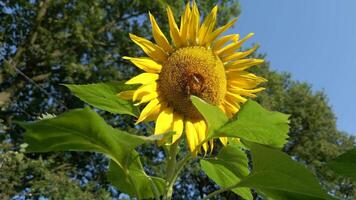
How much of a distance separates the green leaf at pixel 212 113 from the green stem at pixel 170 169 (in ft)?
0.46

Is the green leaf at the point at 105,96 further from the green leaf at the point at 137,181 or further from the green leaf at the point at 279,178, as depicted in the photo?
the green leaf at the point at 279,178

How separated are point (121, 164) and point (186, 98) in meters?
0.26

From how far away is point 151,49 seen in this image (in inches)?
46.9

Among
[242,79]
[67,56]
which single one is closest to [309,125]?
[67,56]

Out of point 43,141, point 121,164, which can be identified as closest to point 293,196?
point 121,164

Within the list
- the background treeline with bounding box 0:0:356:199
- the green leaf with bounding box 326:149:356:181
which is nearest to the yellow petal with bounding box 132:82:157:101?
the green leaf with bounding box 326:149:356:181

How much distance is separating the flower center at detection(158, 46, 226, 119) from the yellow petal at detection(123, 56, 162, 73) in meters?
0.01

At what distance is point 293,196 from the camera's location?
0.89m

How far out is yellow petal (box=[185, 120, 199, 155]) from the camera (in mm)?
1026

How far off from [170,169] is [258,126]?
232mm

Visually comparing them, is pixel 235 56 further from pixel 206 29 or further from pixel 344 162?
pixel 344 162

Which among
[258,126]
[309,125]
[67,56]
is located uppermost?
[309,125]

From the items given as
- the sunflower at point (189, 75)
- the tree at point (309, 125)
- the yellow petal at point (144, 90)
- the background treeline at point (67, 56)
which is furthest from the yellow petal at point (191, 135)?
the tree at point (309, 125)

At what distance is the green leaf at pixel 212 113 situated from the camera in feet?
2.84
